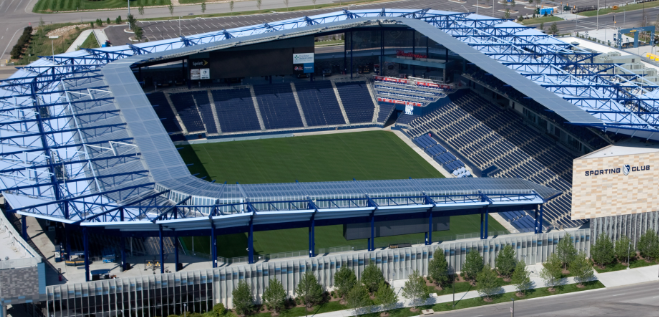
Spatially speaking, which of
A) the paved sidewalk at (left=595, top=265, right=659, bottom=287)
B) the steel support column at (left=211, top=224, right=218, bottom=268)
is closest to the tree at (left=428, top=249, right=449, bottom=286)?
the paved sidewalk at (left=595, top=265, right=659, bottom=287)

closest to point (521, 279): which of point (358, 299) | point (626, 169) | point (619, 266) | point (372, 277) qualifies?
point (619, 266)

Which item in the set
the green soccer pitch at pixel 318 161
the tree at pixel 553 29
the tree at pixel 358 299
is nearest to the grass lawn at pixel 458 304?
the tree at pixel 358 299

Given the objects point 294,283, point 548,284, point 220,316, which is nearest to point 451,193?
point 548,284

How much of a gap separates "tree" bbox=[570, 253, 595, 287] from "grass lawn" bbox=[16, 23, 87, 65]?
120906 mm

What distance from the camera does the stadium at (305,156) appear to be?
290 feet

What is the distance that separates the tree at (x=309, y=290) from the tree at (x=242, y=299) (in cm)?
514

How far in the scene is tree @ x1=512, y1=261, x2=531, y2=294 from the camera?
299 ft

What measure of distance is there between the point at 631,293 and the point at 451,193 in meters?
21.7

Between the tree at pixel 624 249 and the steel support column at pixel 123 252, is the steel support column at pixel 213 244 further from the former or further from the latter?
the tree at pixel 624 249

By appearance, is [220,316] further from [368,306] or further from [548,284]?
[548,284]

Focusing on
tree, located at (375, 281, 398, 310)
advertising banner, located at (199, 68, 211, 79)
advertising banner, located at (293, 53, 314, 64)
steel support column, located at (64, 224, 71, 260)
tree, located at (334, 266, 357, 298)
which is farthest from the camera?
advertising banner, located at (293, 53, 314, 64)

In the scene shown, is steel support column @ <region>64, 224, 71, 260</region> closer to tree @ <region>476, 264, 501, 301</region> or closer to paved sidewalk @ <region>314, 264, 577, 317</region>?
paved sidewalk @ <region>314, 264, 577, 317</region>

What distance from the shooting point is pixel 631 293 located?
9244 centimetres

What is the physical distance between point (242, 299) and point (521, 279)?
29083mm
